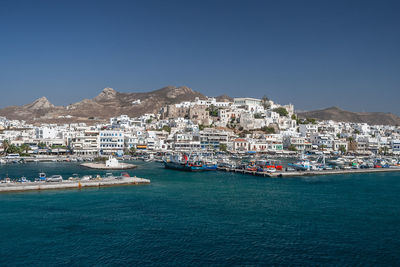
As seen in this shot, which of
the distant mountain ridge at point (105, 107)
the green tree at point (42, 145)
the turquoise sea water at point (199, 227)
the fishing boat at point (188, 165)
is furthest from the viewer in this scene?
the distant mountain ridge at point (105, 107)

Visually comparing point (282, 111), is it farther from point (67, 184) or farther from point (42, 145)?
point (67, 184)

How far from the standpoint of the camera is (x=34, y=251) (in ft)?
47.3

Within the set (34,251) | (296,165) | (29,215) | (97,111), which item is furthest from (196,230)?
(97,111)

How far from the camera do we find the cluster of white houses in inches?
2499

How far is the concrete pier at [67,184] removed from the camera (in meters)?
26.0

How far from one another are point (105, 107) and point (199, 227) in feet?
426

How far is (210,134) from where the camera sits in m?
70.1

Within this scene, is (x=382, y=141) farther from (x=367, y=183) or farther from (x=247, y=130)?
(x=367, y=183)

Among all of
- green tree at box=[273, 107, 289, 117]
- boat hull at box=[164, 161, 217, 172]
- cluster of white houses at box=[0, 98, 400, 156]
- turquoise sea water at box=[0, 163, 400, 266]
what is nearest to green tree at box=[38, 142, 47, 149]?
cluster of white houses at box=[0, 98, 400, 156]

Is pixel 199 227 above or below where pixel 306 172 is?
below

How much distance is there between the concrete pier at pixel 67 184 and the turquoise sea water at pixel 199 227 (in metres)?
1.11

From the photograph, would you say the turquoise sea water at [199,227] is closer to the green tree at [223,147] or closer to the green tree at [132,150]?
the green tree at [132,150]

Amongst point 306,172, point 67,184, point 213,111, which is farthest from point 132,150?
point 67,184

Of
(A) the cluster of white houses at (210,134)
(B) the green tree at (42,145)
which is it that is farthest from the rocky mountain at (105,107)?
(B) the green tree at (42,145)
